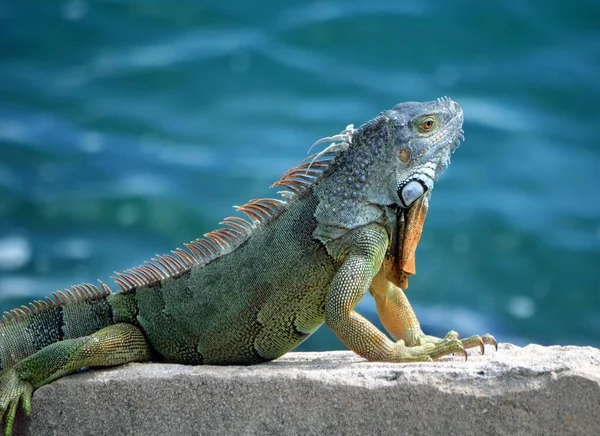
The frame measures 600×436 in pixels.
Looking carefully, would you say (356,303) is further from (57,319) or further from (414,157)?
(57,319)

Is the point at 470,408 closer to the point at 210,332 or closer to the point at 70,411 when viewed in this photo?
the point at 210,332

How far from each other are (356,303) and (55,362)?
1.43m

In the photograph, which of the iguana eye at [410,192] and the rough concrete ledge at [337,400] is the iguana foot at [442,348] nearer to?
the rough concrete ledge at [337,400]

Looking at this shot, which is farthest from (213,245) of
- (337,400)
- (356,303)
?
(337,400)

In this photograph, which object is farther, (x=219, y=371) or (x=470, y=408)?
(x=219, y=371)

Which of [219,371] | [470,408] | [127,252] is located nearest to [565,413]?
[470,408]

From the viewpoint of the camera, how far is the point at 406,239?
15.6 feet

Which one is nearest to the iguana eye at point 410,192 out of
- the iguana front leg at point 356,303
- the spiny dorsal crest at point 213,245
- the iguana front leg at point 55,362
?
the iguana front leg at point 356,303

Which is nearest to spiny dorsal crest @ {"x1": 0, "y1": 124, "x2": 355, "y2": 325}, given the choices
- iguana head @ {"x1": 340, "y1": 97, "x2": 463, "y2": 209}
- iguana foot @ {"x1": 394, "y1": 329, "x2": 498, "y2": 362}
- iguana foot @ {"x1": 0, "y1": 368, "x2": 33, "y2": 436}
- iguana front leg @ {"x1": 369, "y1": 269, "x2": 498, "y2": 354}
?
iguana head @ {"x1": 340, "y1": 97, "x2": 463, "y2": 209}

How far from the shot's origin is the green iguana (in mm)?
4555

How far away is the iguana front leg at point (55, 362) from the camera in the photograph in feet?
14.4

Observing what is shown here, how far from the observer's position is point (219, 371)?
171 inches

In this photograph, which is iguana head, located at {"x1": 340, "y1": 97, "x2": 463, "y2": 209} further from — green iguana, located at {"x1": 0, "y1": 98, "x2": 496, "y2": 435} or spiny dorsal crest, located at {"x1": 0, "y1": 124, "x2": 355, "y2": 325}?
spiny dorsal crest, located at {"x1": 0, "y1": 124, "x2": 355, "y2": 325}

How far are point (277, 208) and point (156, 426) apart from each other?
1255 mm
